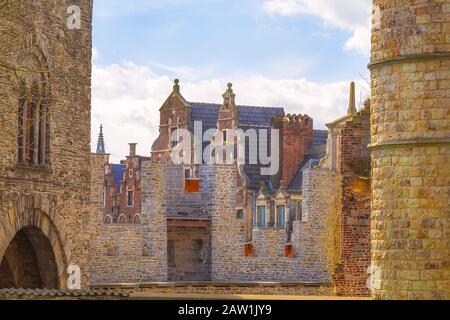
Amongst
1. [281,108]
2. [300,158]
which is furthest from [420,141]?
[281,108]

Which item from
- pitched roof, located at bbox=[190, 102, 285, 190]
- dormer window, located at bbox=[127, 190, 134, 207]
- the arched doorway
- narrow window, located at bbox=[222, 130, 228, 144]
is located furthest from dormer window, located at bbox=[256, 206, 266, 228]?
the arched doorway

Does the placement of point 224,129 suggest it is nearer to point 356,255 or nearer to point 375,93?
point 356,255

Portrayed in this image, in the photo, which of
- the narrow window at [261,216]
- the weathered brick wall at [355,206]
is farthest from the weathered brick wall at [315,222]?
the narrow window at [261,216]

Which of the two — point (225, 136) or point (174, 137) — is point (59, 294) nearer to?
Answer: point (225, 136)

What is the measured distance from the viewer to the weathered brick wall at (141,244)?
107ft

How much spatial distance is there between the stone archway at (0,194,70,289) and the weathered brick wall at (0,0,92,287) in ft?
0.10

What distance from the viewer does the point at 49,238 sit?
27.3 metres

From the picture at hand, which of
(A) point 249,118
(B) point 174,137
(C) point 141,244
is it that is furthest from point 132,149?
(C) point 141,244

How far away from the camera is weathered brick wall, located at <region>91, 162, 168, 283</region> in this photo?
3259 cm

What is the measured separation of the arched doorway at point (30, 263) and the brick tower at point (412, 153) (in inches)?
440

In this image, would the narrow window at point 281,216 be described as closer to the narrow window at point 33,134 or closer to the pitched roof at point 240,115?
the pitched roof at point 240,115

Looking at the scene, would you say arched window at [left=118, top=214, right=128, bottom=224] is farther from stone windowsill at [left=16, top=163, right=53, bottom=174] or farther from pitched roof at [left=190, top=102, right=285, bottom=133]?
stone windowsill at [left=16, top=163, right=53, bottom=174]

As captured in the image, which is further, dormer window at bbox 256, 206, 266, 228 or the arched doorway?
dormer window at bbox 256, 206, 266, 228

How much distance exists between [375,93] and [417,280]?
259cm
